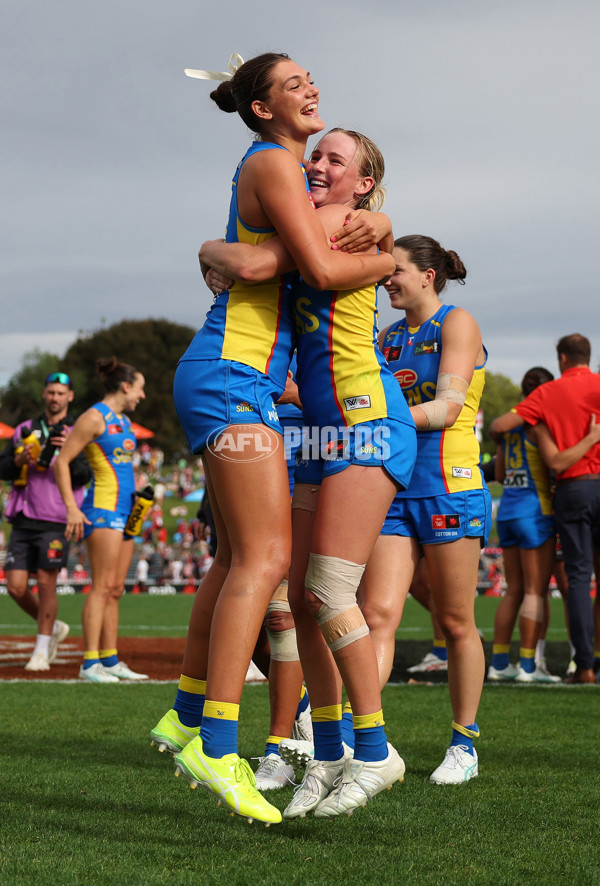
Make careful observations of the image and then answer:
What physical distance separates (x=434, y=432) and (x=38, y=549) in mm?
5783

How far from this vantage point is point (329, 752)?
11.1 ft

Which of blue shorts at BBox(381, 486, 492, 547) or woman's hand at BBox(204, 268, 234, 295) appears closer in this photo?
woman's hand at BBox(204, 268, 234, 295)

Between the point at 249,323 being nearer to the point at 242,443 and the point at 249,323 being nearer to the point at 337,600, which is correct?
the point at 242,443

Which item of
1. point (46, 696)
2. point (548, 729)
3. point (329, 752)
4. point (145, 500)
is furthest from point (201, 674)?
point (145, 500)

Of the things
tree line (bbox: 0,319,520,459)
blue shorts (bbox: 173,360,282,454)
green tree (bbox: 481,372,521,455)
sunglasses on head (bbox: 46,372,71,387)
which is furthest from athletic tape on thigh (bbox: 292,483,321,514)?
green tree (bbox: 481,372,521,455)

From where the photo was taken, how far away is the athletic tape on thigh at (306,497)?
11.3ft

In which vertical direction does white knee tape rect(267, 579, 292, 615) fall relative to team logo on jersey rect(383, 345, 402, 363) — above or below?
below

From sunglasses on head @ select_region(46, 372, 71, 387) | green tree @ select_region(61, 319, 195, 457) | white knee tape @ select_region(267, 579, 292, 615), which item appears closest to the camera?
white knee tape @ select_region(267, 579, 292, 615)

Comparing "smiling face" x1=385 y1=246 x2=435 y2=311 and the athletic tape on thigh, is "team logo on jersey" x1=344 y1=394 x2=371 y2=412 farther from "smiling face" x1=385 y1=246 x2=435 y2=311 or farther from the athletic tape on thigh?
"smiling face" x1=385 y1=246 x2=435 y2=311

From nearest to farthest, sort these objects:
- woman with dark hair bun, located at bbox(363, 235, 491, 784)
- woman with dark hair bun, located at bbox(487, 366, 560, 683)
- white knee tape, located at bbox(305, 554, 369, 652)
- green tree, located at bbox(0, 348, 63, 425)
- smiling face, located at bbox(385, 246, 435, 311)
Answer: white knee tape, located at bbox(305, 554, 369, 652), woman with dark hair bun, located at bbox(363, 235, 491, 784), smiling face, located at bbox(385, 246, 435, 311), woman with dark hair bun, located at bbox(487, 366, 560, 683), green tree, located at bbox(0, 348, 63, 425)

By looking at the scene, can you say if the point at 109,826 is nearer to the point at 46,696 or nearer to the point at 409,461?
the point at 409,461

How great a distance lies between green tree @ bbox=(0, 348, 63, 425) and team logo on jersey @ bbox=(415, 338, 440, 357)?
3079 inches

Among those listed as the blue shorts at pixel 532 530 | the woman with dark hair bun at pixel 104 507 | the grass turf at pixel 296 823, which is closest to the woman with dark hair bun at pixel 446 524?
the grass turf at pixel 296 823

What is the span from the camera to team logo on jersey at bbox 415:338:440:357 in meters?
4.57
